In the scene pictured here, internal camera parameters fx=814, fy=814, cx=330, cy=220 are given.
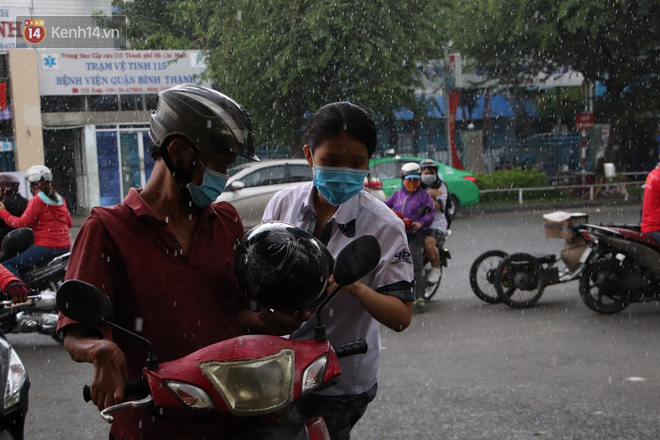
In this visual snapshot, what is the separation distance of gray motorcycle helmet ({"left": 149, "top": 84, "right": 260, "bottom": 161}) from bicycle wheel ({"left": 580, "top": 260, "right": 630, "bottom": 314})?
659 cm

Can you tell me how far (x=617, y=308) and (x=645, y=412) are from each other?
3.15m

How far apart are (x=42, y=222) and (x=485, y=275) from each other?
460 cm

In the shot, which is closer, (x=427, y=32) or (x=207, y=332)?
(x=207, y=332)

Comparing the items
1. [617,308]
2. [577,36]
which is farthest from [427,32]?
[617,308]

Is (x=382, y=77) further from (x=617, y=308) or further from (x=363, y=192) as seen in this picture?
(x=363, y=192)

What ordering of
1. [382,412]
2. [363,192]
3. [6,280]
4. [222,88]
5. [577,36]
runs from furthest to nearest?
[577,36]
[222,88]
[382,412]
[6,280]
[363,192]

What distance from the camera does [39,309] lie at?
7215mm

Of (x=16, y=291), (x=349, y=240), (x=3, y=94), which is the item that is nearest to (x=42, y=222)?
(x=16, y=291)

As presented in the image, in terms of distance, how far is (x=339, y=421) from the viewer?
8.17ft

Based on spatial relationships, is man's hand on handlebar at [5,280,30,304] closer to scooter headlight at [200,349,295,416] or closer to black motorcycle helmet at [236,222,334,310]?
black motorcycle helmet at [236,222,334,310]

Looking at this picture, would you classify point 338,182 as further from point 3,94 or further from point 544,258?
point 3,94

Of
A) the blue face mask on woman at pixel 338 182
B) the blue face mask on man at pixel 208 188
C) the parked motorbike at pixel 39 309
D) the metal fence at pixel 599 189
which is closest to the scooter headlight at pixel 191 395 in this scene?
the blue face mask on man at pixel 208 188

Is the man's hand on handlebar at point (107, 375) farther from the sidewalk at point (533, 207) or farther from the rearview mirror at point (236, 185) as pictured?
the sidewalk at point (533, 207)

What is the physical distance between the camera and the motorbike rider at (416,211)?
342 inches
